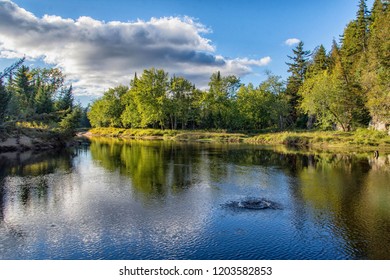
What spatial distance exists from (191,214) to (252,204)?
4.66 meters

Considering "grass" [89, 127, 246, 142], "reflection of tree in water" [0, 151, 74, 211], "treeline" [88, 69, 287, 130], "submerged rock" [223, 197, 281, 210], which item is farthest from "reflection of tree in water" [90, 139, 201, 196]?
"treeline" [88, 69, 287, 130]

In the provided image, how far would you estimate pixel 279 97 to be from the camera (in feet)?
352

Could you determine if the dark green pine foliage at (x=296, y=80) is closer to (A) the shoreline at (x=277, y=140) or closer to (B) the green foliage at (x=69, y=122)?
(A) the shoreline at (x=277, y=140)

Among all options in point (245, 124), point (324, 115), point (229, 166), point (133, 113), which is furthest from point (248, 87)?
point (229, 166)

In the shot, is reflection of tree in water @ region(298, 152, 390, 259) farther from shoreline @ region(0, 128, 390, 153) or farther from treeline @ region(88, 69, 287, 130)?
treeline @ region(88, 69, 287, 130)

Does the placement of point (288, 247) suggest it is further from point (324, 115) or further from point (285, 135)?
point (324, 115)

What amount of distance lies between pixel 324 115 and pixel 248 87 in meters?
33.5

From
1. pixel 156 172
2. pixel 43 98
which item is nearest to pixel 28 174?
pixel 156 172

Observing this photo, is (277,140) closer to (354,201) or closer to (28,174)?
(354,201)

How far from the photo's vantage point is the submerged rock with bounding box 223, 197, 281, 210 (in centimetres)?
2192

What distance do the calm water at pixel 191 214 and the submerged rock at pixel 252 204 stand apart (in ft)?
1.41

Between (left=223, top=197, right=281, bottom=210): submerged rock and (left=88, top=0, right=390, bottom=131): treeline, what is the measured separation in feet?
206

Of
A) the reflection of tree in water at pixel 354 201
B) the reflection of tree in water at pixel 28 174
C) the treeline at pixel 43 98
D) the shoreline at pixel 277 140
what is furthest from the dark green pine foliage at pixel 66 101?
the reflection of tree in water at pixel 354 201

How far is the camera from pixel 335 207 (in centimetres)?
2222
